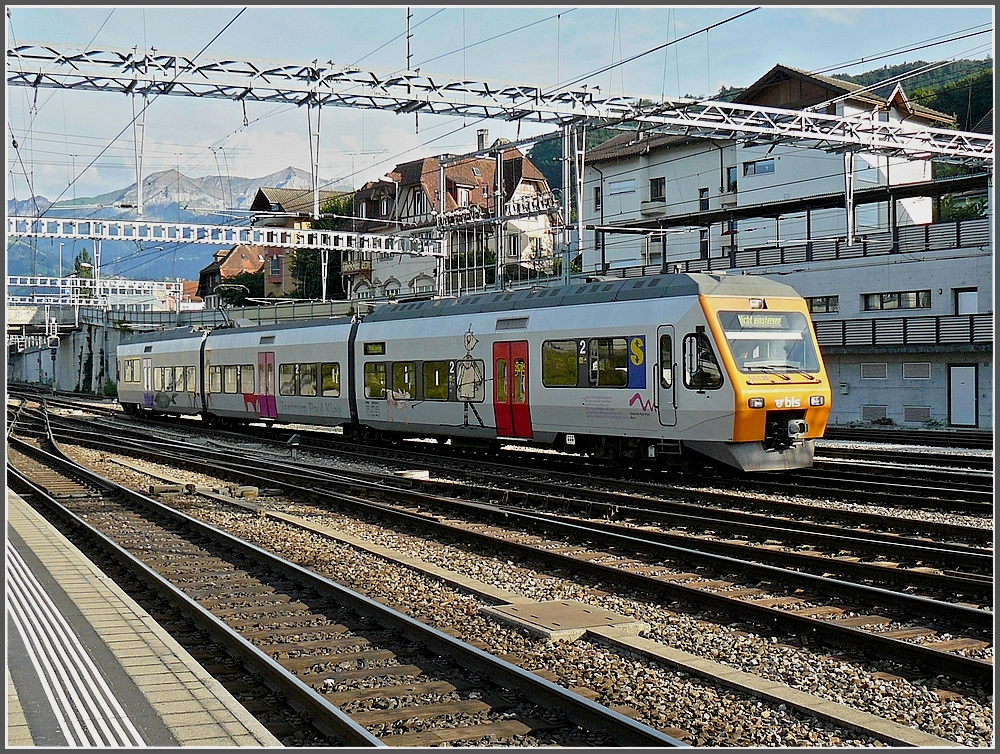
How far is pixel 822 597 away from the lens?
358 inches

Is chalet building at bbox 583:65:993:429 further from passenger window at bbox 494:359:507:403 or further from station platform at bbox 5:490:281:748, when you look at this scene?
station platform at bbox 5:490:281:748

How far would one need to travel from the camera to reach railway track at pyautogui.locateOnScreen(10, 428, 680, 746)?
588 cm

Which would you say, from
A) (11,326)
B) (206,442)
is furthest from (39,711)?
(11,326)

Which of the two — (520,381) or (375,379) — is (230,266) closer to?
(375,379)

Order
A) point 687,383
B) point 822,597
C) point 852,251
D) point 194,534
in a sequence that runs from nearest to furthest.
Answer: point 822,597 → point 194,534 → point 687,383 → point 852,251

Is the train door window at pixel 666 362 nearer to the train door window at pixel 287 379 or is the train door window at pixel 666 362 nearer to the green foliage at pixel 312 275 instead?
the train door window at pixel 287 379

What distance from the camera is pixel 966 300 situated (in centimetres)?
3181

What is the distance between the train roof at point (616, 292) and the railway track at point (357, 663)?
8109mm

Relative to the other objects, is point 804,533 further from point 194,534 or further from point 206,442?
point 206,442

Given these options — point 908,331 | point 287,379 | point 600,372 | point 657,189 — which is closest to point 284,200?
point 657,189

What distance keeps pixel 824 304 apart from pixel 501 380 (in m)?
19.5

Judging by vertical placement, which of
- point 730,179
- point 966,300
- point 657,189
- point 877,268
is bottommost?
point 966,300

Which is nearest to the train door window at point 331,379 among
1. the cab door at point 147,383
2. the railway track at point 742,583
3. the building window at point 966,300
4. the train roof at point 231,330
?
the train roof at point 231,330

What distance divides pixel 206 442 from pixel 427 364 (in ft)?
31.4
